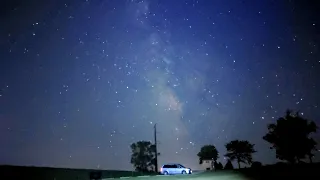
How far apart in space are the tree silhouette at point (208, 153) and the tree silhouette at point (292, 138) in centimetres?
4318

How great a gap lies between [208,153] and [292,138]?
4834 cm

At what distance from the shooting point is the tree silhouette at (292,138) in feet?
225

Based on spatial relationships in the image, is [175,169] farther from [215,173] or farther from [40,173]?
[40,173]

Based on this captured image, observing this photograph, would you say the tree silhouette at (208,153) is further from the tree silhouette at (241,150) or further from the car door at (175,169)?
the car door at (175,169)

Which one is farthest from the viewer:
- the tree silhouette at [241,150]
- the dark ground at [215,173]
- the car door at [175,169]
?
the tree silhouette at [241,150]

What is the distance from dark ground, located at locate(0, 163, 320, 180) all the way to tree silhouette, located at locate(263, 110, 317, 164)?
31.2 meters

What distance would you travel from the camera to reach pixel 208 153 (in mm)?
116500

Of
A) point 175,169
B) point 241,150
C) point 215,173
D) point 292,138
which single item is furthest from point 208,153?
point 215,173

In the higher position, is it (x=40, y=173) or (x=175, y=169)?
(x=175, y=169)

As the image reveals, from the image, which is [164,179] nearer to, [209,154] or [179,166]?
[179,166]

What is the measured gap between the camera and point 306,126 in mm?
68688

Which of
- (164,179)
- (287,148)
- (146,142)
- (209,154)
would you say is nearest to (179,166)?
(164,179)

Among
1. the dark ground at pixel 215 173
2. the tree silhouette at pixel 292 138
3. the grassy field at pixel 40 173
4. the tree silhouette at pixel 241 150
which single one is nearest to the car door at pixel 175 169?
the dark ground at pixel 215 173

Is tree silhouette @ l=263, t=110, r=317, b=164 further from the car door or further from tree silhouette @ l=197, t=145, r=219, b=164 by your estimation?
tree silhouette @ l=197, t=145, r=219, b=164
